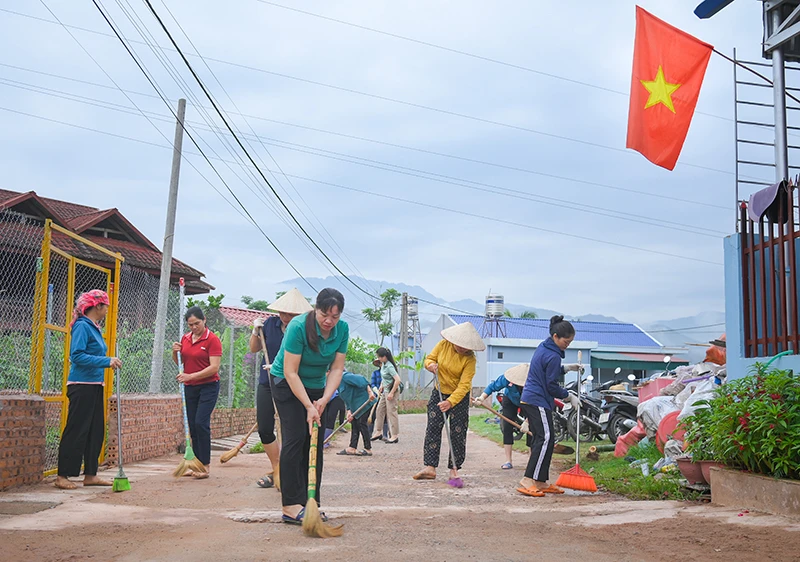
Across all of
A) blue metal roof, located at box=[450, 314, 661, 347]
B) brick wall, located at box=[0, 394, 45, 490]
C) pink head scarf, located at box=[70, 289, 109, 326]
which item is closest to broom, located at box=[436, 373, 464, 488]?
pink head scarf, located at box=[70, 289, 109, 326]

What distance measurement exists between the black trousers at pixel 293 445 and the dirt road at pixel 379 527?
0.81 ft

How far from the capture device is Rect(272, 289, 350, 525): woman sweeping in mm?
5578

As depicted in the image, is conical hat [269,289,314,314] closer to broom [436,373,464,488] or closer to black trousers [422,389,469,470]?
broom [436,373,464,488]

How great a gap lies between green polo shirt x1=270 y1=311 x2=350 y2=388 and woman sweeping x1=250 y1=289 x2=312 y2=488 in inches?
60.6

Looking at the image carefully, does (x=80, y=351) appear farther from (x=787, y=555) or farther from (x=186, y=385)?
(x=787, y=555)

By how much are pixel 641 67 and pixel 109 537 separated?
26.5 ft

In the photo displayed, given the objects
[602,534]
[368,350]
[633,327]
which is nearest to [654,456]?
[602,534]

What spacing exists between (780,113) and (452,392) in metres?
4.71

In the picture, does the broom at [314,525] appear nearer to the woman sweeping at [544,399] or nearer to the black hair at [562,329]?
the woman sweeping at [544,399]

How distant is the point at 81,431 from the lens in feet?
24.6

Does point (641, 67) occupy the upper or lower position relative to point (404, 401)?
upper

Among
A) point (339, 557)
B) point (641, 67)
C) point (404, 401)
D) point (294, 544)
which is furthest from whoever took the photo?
point (404, 401)

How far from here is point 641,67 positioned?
995 cm

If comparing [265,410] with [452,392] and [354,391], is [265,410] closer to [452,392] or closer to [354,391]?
[452,392]
